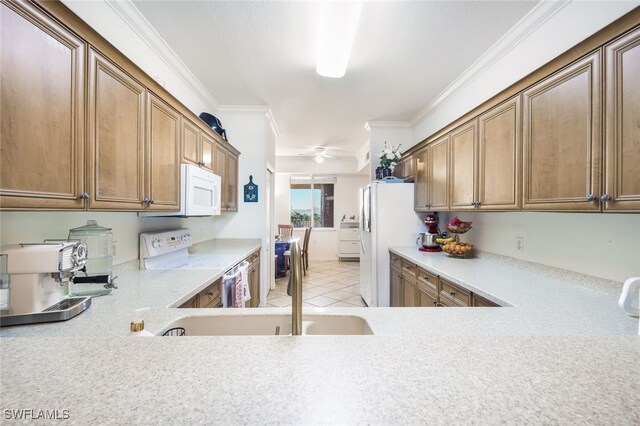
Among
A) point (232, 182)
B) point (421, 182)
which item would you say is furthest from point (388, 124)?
point (232, 182)

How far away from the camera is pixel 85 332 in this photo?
0.90m

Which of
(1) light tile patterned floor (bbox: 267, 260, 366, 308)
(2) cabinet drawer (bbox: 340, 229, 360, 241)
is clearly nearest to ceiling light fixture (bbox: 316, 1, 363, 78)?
(1) light tile patterned floor (bbox: 267, 260, 366, 308)

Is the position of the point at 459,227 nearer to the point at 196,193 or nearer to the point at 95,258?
the point at 196,193

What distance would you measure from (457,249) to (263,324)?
2.07 meters

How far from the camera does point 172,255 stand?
2.31m

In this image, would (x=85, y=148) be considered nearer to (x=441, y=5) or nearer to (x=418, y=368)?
(x=418, y=368)

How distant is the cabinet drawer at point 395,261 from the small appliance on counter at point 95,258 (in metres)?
2.54

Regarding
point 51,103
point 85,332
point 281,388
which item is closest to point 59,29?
point 51,103

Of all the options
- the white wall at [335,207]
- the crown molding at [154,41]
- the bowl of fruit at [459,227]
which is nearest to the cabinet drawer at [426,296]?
the bowl of fruit at [459,227]

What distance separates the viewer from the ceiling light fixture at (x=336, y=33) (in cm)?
158

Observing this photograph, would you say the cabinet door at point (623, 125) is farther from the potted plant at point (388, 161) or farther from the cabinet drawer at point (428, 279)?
the potted plant at point (388, 161)

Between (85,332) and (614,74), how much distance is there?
236cm

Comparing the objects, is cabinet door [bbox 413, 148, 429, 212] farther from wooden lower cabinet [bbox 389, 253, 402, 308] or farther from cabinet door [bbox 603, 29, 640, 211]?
cabinet door [bbox 603, 29, 640, 211]

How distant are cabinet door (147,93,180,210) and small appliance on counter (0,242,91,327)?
0.66 m
